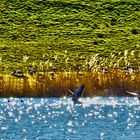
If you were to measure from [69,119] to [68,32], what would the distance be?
165 ft

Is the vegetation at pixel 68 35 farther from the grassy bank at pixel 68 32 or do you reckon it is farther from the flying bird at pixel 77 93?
the flying bird at pixel 77 93

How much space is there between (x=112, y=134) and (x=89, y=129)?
312 cm

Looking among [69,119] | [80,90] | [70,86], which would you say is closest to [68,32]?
[70,86]

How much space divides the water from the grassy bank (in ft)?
67.4

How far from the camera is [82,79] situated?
52.8m

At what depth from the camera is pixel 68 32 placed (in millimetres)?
93875

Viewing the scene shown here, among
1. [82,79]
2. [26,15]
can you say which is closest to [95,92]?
[82,79]

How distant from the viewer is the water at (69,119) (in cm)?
3538

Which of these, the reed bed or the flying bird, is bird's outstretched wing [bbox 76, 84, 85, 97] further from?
the reed bed

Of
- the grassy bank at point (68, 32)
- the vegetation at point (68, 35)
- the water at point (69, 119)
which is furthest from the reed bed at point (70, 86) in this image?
the grassy bank at point (68, 32)

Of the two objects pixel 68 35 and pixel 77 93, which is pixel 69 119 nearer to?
pixel 77 93

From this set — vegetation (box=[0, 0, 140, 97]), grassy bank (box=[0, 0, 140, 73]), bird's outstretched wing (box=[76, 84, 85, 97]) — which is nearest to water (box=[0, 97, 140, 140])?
bird's outstretched wing (box=[76, 84, 85, 97])

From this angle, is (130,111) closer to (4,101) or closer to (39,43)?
(4,101)

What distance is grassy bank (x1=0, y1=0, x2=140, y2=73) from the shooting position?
80562 millimetres
